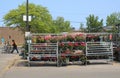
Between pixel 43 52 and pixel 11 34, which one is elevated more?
pixel 11 34

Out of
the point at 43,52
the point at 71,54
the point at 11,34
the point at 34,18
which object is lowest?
the point at 71,54

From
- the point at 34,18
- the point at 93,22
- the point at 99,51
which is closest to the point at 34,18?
the point at 34,18

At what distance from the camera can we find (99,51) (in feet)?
73.2

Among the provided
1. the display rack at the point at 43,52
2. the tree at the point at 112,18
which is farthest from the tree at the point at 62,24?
the display rack at the point at 43,52

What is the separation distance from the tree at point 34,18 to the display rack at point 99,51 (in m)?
38.9

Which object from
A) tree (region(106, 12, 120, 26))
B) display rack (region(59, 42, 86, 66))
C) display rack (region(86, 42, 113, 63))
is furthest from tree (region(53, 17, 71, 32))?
display rack (region(59, 42, 86, 66))

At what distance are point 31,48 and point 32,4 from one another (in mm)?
43408

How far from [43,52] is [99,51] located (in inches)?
131

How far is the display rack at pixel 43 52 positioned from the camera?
2184cm

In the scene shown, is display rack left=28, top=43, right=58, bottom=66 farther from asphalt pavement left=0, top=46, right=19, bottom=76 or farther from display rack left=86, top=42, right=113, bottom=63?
display rack left=86, top=42, right=113, bottom=63

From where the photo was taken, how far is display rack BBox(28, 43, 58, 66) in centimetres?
2184

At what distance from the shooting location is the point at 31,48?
2206cm

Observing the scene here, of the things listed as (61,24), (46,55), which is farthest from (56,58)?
(61,24)

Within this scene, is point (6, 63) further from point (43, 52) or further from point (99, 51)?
point (99, 51)
